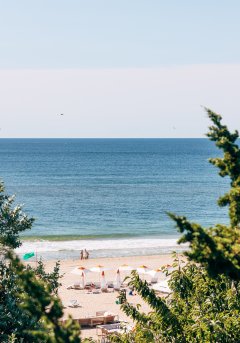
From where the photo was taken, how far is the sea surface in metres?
49.6

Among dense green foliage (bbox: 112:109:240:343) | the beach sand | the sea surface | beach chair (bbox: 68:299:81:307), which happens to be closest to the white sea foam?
the sea surface

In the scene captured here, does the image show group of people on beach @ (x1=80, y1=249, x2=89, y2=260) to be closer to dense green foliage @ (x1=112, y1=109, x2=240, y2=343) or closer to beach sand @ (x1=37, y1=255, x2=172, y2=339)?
beach sand @ (x1=37, y1=255, x2=172, y2=339)

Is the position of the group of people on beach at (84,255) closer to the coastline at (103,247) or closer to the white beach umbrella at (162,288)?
the coastline at (103,247)

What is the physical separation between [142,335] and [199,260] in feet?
11.5

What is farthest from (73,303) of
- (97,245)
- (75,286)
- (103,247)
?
(97,245)

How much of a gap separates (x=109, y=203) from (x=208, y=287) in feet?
224

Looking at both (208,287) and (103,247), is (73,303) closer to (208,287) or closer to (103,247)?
(103,247)

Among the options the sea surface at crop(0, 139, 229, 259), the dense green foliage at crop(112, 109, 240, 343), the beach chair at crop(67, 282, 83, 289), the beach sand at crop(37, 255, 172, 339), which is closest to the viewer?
the dense green foliage at crop(112, 109, 240, 343)

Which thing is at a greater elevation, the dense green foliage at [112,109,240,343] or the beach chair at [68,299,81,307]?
the dense green foliage at [112,109,240,343]

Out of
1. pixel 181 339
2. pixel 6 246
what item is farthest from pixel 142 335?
pixel 6 246

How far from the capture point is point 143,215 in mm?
66812

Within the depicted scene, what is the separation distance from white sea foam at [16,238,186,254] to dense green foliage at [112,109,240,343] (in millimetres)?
36943

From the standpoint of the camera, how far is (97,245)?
48469 mm

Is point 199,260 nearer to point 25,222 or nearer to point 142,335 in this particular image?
point 142,335
